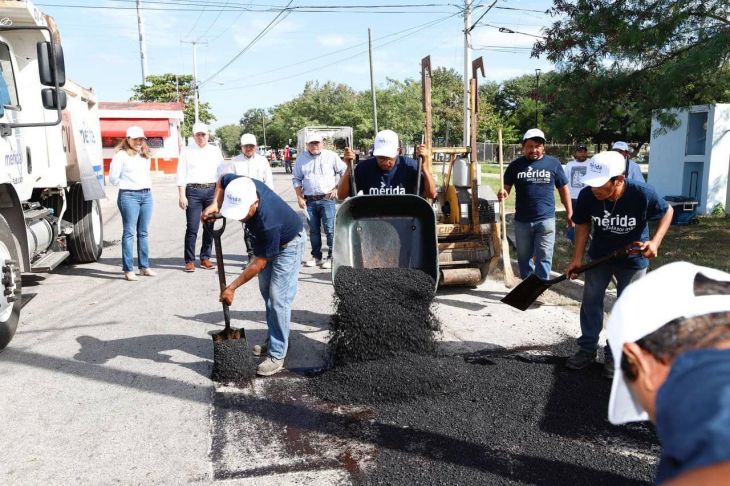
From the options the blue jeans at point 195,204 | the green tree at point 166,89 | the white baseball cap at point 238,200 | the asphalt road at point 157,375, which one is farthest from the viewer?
the green tree at point 166,89

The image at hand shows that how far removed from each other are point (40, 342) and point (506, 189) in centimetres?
470

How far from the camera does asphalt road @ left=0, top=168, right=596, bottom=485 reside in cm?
327

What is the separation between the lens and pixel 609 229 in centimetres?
434

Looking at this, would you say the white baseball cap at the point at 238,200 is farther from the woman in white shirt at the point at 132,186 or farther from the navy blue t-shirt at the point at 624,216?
the woman in white shirt at the point at 132,186

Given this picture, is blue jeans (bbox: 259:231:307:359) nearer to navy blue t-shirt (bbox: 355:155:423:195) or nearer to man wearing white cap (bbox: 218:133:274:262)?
navy blue t-shirt (bbox: 355:155:423:195)

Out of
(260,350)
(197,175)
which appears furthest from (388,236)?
(197,175)

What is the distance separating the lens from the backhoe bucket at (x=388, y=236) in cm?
510

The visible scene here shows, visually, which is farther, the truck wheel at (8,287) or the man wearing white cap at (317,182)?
the man wearing white cap at (317,182)

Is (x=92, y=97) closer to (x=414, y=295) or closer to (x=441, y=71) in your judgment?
(x=414, y=295)

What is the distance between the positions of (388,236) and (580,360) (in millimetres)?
1784

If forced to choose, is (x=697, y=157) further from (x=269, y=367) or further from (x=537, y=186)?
(x=269, y=367)

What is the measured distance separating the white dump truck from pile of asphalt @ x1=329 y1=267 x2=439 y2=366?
274cm

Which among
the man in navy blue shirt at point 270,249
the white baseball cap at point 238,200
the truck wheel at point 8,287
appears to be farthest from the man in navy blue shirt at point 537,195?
the truck wheel at point 8,287

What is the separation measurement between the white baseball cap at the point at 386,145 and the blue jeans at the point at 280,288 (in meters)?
1.19
